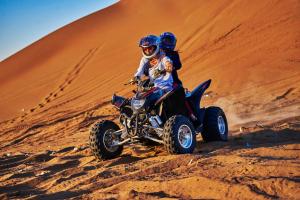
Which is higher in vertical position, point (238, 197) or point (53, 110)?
point (53, 110)

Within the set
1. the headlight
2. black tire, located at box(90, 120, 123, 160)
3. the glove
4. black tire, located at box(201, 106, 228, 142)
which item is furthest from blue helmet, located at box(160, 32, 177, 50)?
black tire, located at box(90, 120, 123, 160)

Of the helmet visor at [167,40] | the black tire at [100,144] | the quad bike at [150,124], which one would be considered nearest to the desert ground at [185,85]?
the black tire at [100,144]

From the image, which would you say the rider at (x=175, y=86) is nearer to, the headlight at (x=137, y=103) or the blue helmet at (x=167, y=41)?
the blue helmet at (x=167, y=41)

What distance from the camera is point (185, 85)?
64.4 ft

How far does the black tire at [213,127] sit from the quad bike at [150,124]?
0.33m

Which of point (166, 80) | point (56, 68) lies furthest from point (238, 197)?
point (56, 68)

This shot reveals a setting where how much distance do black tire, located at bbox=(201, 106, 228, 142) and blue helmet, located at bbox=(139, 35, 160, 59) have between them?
1.63m

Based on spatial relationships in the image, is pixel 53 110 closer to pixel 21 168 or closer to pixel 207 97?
pixel 207 97

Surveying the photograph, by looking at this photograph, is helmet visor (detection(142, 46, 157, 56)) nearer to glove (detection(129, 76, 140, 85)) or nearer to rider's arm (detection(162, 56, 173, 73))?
rider's arm (detection(162, 56, 173, 73))

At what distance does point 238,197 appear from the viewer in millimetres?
5250

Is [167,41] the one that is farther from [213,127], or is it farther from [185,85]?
[185,85]

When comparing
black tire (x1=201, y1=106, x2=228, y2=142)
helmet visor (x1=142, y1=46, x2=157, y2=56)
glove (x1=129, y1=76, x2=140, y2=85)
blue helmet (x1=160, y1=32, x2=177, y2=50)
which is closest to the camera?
helmet visor (x1=142, y1=46, x2=157, y2=56)

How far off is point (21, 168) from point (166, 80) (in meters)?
2.79

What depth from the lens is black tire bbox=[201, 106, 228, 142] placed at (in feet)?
32.6
